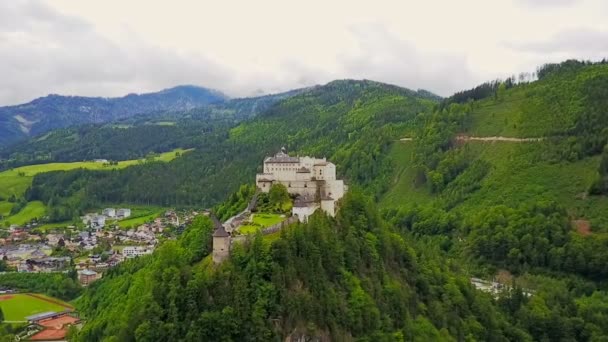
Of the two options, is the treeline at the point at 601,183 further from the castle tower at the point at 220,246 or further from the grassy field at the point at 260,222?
the castle tower at the point at 220,246

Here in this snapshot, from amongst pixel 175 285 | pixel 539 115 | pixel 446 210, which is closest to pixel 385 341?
pixel 175 285

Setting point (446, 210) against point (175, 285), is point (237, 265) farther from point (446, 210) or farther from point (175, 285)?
point (446, 210)

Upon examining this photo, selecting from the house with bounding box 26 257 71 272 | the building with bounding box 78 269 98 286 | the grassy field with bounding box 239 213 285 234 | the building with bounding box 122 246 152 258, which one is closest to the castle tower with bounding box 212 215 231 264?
the grassy field with bounding box 239 213 285 234

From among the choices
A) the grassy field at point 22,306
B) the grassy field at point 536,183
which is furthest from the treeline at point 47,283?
the grassy field at point 536,183

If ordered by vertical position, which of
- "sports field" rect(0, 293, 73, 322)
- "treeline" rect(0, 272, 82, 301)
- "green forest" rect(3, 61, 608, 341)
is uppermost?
"green forest" rect(3, 61, 608, 341)

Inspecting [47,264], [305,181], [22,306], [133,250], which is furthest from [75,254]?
[305,181]

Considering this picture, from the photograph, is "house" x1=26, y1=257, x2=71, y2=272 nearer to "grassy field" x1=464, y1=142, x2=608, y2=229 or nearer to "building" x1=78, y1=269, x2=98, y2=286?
"building" x1=78, y1=269, x2=98, y2=286
